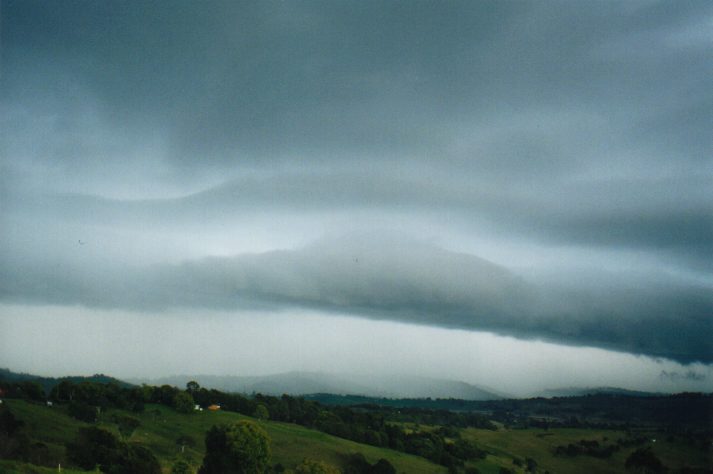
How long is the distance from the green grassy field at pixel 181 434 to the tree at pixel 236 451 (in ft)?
18.0

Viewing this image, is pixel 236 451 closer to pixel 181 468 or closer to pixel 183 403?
pixel 181 468

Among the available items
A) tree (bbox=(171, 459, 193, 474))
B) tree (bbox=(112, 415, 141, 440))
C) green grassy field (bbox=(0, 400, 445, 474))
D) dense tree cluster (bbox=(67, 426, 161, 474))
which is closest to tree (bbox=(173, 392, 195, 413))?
green grassy field (bbox=(0, 400, 445, 474))

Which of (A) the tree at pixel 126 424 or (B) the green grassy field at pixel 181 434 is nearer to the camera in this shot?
(B) the green grassy field at pixel 181 434

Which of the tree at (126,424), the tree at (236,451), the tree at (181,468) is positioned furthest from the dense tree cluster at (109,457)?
the tree at (126,424)

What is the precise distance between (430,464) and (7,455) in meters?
149

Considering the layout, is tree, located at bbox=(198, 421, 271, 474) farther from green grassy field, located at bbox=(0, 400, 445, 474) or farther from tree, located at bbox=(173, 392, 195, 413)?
tree, located at bbox=(173, 392, 195, 413)

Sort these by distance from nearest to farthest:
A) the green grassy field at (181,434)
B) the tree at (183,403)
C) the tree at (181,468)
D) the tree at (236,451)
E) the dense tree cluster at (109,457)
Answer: the dense tree cluster at (109,457)
the tree at (181,468)
the tree at (236,451)
the green grassy field at (181,434)
the tree at (183,403)

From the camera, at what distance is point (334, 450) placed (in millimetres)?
177875

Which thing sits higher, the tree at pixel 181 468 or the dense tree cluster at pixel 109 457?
the dense tree cluster at pixel 109 457

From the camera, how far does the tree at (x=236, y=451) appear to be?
4365 inches

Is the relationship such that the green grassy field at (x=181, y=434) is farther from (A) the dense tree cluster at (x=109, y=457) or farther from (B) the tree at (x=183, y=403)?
(A) the dense tree cluster at (x=109, y=457)

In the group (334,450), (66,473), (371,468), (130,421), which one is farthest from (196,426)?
(66,473)

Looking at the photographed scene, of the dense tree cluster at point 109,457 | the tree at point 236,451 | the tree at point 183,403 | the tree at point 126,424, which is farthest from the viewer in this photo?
the tree at point 183,403

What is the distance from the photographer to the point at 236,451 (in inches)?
4439
